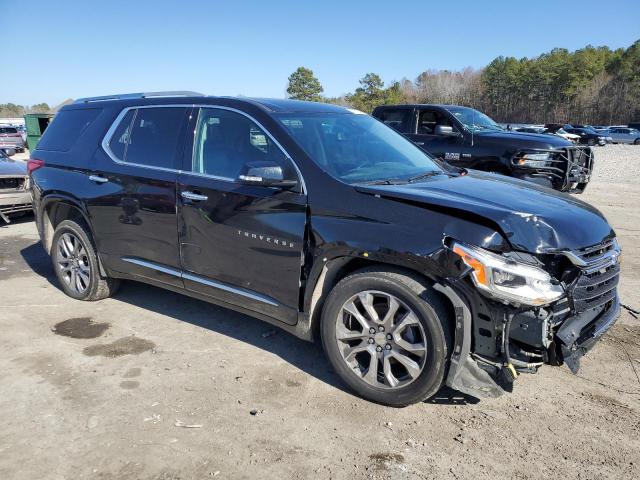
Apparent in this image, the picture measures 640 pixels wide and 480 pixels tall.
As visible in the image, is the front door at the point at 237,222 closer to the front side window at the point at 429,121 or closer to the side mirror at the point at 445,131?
the side mirror at the point at 445,131

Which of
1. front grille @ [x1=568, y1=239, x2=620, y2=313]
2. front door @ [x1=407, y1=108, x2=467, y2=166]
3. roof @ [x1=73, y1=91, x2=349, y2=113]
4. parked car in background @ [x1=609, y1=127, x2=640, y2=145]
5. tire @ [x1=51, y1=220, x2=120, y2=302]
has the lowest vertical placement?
parked car in background @ [x1=609, y1=127, x2=640, y2=145]

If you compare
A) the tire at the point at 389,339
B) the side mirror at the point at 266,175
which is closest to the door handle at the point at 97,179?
the side mirror at the point at 266,175

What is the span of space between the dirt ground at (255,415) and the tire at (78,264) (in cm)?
49

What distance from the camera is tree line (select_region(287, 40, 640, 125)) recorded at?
72562mm

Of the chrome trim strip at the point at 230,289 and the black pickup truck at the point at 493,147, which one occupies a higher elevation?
the black pickup truck at the point at 493,147

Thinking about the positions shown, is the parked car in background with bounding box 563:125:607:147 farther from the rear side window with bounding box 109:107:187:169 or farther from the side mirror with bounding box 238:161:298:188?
the side mirror with bounding box 238:161:298:188

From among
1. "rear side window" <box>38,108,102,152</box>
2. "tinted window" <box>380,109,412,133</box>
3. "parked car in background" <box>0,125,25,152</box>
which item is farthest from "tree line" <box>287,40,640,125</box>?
"rear side window" <box>38,108,102,152</box>

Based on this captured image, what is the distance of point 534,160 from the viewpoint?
8.27 meters

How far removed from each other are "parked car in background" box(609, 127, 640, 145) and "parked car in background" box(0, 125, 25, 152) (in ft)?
156

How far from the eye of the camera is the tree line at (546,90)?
238 ft

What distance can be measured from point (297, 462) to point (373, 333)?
34.8 inches

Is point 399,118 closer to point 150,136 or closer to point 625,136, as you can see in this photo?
point 150,136

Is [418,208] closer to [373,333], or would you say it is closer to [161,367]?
[373,333]

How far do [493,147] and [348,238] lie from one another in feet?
20.8
